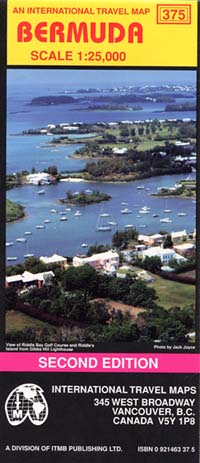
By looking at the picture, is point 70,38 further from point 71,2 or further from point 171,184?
point 171,184

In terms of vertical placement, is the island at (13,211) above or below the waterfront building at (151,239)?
above

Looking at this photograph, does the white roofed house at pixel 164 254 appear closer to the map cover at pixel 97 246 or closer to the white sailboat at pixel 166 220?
the map cover at pixel 97 246

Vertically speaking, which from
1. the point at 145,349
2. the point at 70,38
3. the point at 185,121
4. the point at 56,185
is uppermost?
the point at 70,38

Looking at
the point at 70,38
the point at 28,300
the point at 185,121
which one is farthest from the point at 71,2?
the point at 28,300

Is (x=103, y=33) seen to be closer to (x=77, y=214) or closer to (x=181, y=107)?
(x=181, y=107)

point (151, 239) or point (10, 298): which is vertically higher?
point (151, 239)

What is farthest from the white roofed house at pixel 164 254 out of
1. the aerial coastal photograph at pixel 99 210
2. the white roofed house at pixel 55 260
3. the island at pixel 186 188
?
the white roofed house at pixel 55 260

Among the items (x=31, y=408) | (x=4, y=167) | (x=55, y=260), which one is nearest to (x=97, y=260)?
(x=55, y=260)

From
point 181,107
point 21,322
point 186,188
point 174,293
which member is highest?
point 181,107
